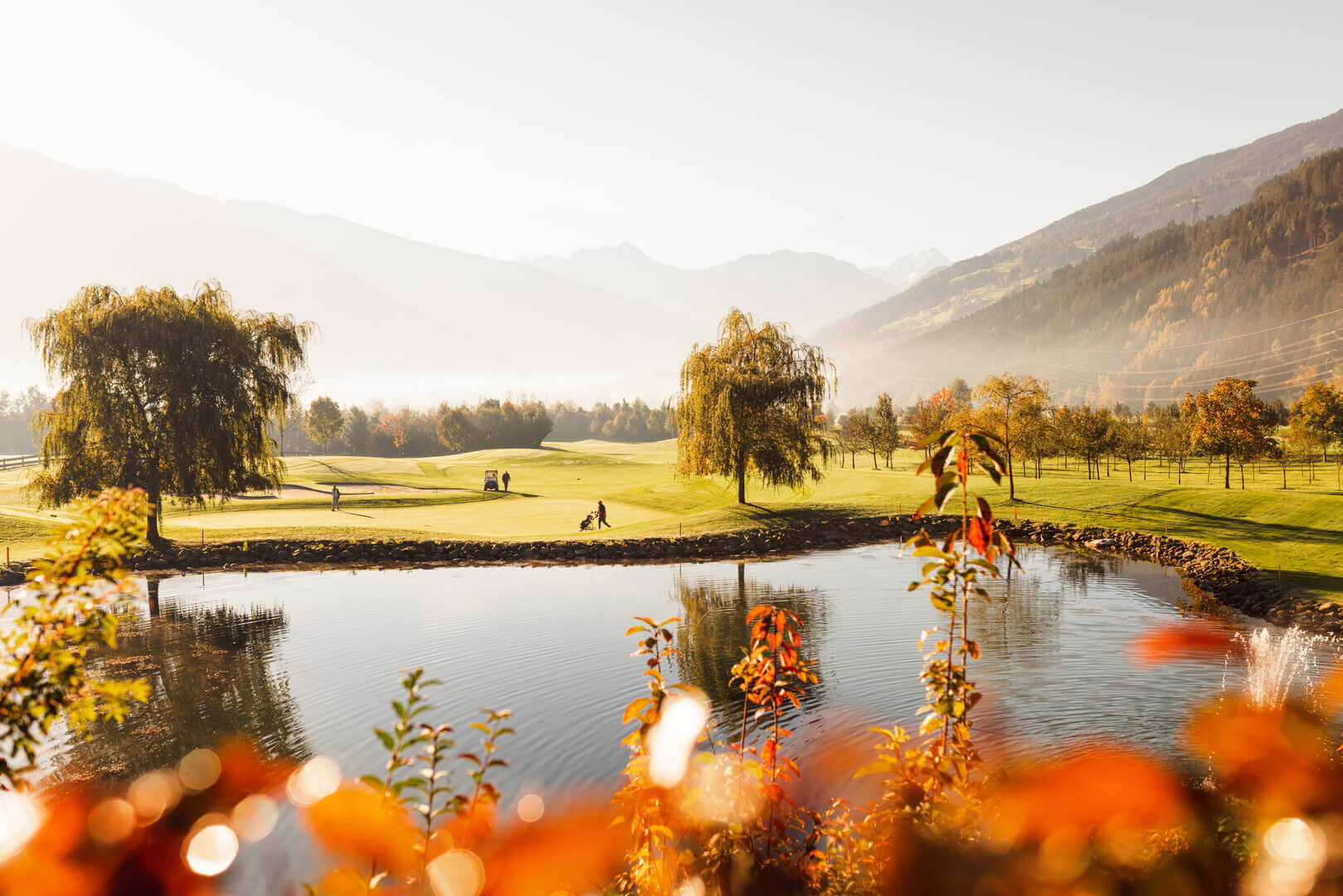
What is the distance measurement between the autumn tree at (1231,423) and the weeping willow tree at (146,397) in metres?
51.8

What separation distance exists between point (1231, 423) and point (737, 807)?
1866 inches

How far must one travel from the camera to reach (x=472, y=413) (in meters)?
147

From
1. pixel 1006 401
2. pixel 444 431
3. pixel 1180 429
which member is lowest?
pixel 1180 429

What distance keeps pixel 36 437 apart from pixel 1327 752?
147ft

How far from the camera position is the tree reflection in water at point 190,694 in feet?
44.0

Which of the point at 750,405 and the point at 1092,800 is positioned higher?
the point at 750,405

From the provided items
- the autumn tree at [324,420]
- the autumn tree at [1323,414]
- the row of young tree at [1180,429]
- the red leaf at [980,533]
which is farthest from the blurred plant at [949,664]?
the autumn tree at [324,420]

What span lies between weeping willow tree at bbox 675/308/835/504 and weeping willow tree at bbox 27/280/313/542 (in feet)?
73.2

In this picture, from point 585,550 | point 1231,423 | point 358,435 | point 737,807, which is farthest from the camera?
point 358,435

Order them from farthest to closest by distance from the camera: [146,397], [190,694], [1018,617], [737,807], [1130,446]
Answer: [1130,446] < [146,397] < [1018,617] < [190,694] < [737,807]

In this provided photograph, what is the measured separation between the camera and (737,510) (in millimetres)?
43250

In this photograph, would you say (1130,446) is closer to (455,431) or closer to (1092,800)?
A: (1092,800)

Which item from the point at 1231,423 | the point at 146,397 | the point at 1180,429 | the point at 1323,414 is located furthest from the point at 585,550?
the point at 1323,414

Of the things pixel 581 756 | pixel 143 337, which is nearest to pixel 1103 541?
pixel 581 756
